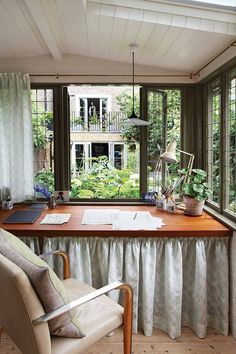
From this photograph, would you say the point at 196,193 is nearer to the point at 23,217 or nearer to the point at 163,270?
the point at 163,270

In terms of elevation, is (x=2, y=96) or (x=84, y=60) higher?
(x=84, y=60)

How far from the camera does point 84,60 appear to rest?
2.80 meters

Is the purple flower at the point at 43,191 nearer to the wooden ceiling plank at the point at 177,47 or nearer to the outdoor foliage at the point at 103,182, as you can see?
the outdoor foliage at the point at 103,182

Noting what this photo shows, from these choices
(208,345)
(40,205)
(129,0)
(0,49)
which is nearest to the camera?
(129,0)

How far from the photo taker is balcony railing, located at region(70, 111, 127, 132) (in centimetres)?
302

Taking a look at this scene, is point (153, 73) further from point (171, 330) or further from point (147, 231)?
point (171, 330)

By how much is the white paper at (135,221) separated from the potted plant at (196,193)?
33 cm

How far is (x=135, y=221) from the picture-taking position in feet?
7.24

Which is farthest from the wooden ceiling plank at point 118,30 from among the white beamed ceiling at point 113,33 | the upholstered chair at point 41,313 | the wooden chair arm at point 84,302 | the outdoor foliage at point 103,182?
the wooden chair arm at point 84,302

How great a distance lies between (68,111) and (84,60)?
1.70ft

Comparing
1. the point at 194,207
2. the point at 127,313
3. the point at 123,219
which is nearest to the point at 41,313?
the point at 127,313

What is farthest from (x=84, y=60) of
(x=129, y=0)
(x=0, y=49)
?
(x=129, y=0)

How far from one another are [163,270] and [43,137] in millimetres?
1751

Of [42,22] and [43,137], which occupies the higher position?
[42,22]
